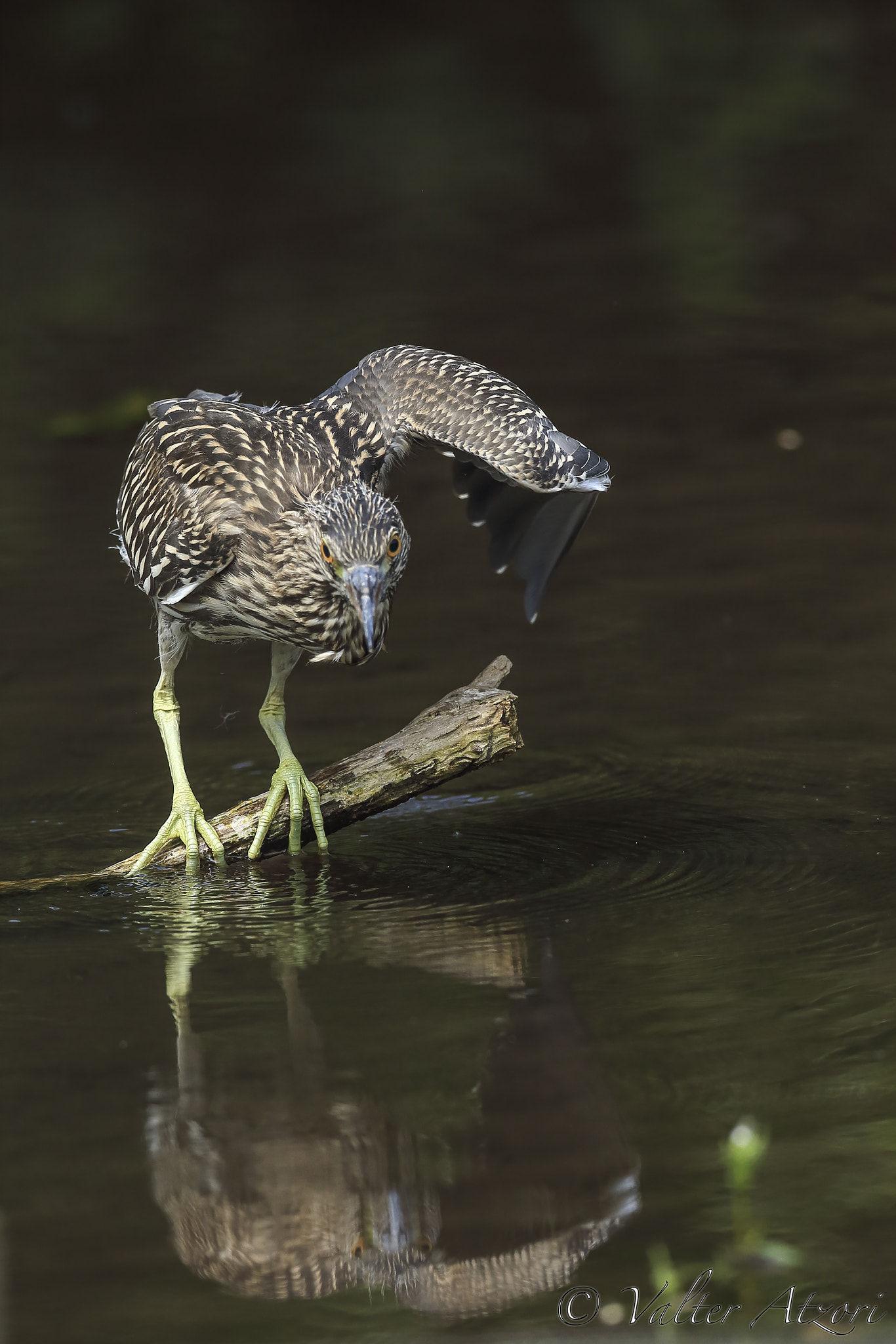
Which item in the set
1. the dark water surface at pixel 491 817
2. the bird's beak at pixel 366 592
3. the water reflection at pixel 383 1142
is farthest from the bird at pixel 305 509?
the water reflection at pixel 383 1142

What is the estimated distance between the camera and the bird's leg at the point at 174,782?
570 centimetres

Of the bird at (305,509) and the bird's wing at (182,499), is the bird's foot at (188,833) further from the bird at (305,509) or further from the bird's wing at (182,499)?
the bird's wing at (182,499)

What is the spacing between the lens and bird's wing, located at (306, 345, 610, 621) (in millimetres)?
5703

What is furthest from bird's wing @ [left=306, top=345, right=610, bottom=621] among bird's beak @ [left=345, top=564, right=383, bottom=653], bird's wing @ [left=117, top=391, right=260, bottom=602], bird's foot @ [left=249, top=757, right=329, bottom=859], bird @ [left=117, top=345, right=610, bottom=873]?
bird's foot @ [left=249, top=757, right=329, bottom=859]

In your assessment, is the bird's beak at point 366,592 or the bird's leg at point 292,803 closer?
the bird's beak at point 366,592

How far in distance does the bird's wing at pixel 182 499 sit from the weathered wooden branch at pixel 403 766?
2.43 feet

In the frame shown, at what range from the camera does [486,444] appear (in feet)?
18.8

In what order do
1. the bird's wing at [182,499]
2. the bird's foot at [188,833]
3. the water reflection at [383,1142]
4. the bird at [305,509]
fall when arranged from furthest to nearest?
the bird's foot at [188,833] < the bird's wing at [182,499] < the bird at [305,509] < the water reflection at [383,1142]

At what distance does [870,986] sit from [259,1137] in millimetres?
1643

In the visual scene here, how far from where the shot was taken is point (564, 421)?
33.8 feet

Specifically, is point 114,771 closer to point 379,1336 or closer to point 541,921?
point 541,921

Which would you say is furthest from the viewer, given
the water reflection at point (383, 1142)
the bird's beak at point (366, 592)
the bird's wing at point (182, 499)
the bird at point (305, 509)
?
the bird's wing at point (182, 499)

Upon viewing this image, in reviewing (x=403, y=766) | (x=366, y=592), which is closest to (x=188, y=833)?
(x=403, y=766)


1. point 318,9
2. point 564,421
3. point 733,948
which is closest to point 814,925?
point 733,948
